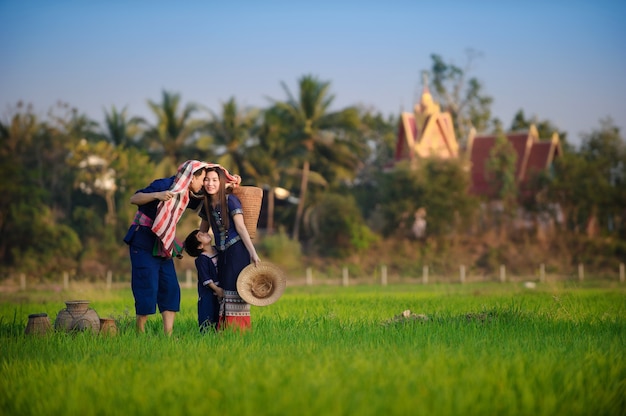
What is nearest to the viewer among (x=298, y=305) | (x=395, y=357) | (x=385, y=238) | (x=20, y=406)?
(x=20, y=406)

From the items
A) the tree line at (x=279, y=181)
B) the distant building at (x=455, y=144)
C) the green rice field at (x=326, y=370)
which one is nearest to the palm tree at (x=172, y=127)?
the tree line at (x=279, y=181)

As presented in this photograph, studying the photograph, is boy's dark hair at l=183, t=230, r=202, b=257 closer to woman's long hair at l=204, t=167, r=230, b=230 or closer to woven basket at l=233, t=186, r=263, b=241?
woman's long hair at l=204, t=167, r=230, b=230

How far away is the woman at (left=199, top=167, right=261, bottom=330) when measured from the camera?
8289 millimetres

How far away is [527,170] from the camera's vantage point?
41469 mm

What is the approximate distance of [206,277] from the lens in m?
8.50

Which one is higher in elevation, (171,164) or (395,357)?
(171,164)

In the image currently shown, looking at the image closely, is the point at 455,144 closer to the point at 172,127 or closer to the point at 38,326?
the point at 172,127

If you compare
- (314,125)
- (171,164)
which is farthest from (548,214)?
(171,164)

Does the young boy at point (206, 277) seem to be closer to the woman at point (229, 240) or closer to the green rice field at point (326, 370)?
the woman at point (229, 240)

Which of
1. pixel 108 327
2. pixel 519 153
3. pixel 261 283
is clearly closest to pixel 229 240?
pixel 261 283

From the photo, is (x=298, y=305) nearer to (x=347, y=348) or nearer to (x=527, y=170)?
(x=347, y=348)

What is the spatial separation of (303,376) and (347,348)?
5.38ft

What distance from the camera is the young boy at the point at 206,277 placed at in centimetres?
852

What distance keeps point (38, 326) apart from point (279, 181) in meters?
34.5
